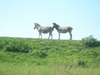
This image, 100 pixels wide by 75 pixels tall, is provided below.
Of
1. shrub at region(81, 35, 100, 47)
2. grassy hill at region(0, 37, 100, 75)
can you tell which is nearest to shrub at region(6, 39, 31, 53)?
grassy hill at region(0, 37, 100, 75)

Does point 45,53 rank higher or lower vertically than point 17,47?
lower

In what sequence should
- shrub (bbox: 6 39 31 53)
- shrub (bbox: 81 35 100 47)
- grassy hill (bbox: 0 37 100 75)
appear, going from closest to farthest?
grassy hill (bbox: 0 37 100 75), shrub (bbox: 6 39 31 53), shrub (bbox: 81 35 100 47)

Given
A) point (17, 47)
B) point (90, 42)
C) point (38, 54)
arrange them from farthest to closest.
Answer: point (90, 42)
point (17, 47)
point (38, 54)

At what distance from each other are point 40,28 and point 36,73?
18706mm

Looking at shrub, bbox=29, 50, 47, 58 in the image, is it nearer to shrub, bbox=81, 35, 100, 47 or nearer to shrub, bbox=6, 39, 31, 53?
shrub, bbox=6, 39, 31, 53

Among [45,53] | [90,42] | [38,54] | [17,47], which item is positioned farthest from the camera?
[90,42]

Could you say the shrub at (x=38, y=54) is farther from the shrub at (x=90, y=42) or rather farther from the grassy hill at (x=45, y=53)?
the shrub at (x=90, y=42)

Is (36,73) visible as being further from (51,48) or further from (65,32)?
(65,32)

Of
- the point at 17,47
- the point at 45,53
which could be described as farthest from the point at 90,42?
the point at 17,47

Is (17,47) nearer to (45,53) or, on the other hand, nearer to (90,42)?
(45,53)

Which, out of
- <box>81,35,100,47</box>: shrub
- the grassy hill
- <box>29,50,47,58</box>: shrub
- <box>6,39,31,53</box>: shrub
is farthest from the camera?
<box>81,35,100,47</box>: shrub

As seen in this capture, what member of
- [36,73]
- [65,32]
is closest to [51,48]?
[65,32]

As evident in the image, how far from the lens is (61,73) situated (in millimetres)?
6258

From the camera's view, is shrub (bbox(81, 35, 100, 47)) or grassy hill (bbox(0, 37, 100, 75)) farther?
shrub (bbox(81, 35, 100, 47))
